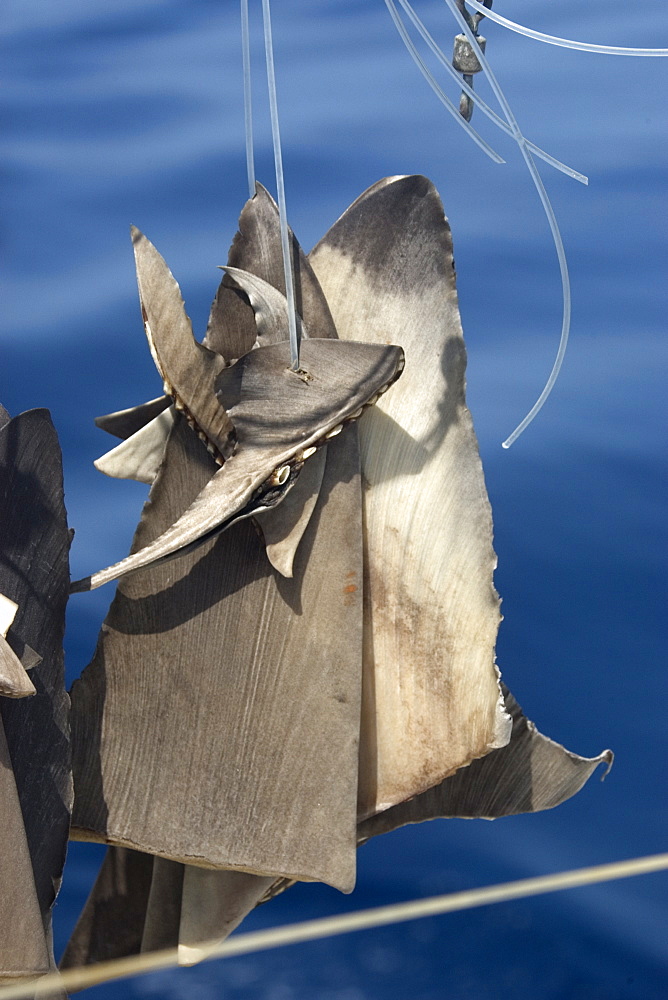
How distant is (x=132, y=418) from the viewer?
730 mm

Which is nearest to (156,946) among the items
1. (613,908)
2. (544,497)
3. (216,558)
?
(216,558)

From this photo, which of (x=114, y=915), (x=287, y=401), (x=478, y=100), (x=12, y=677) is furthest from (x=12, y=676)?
(x=478, y=100)

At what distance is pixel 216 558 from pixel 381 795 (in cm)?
20

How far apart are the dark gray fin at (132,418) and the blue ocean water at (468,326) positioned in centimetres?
45

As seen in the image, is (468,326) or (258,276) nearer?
(258,276)

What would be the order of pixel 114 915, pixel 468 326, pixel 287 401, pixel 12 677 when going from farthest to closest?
pixel 468 326
pixel 114 915
pixel 287 401
pixel 12 677

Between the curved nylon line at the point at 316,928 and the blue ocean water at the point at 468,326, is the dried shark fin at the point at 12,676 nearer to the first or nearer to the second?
the curved nylon line at the point at 316,928

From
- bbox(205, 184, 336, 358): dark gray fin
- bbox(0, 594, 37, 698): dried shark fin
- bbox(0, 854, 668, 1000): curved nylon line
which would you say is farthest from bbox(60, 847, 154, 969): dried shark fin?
bbox(205, 184, 336, 358): dark gray fin

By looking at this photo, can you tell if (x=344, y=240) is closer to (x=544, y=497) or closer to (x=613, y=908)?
(x=544, y=497)

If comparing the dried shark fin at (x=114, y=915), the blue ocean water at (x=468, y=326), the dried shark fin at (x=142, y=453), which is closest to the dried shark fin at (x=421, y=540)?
the dried shark fin at (x=142, y=453)

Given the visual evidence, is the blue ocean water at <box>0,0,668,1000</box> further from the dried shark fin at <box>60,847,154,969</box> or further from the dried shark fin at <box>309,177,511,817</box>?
the dried shark fin at <box>309,177,511,817</box>

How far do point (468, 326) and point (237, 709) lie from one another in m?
0.72

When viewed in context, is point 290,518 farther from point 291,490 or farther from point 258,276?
point 258,276

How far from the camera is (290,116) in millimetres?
1403
